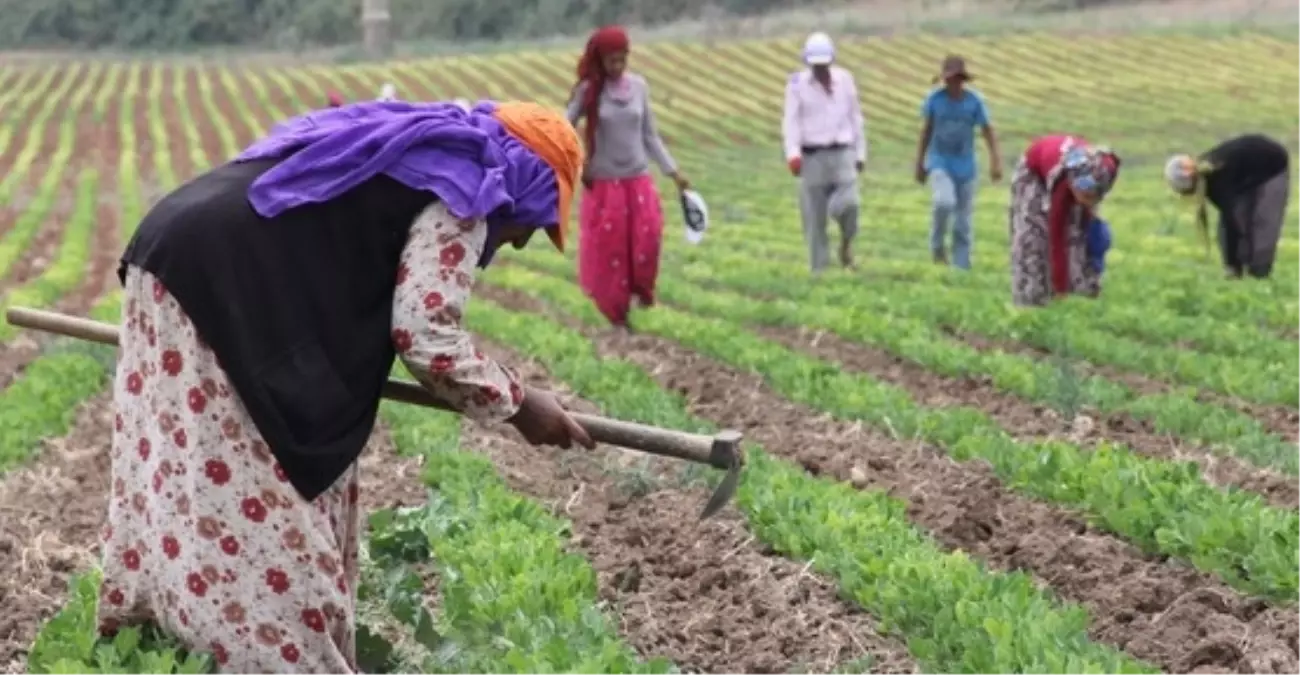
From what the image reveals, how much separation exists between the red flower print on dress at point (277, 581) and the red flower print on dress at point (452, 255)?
75 cm

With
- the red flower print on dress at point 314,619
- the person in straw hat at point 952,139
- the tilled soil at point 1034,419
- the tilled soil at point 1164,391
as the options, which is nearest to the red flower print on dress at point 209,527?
the red flower print on dress at point 314,619

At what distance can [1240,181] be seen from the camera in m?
11.3

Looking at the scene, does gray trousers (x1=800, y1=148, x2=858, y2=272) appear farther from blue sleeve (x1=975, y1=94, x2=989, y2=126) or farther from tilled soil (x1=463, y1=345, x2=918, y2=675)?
tilled soil (x1=463, y1=345, x2=918, y2=675)

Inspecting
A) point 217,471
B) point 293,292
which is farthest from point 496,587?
point 293,292

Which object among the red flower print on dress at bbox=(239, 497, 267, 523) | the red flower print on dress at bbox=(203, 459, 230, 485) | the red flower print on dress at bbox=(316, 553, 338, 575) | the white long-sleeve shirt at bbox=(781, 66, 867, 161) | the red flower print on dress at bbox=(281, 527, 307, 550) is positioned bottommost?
the white long-sleeve shirt at bbox=(781, 66, 867, 161)

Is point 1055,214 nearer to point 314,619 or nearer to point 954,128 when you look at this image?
point 954,128

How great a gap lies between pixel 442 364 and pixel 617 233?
6.58 meters

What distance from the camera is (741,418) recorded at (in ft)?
25.8

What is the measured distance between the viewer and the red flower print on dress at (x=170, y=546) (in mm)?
3629

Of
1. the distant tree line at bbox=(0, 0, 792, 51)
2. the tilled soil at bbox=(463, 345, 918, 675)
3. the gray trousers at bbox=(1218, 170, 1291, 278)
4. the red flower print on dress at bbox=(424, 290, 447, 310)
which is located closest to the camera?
the red flower print on dress at bbox=(424, 290, 447, 310)

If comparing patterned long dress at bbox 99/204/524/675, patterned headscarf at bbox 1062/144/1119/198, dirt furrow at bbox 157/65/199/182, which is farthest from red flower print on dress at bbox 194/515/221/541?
dirt furrow at bbox 157/65/199/182

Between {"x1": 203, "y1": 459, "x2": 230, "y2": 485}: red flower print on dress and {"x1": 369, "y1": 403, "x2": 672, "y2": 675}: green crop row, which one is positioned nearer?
{"x1": 203, "y1": 459, "x2": 230, "y2": 485}: red flower print on dress

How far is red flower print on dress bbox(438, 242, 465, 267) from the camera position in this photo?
3.55 meters

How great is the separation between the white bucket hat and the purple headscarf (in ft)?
26.0
